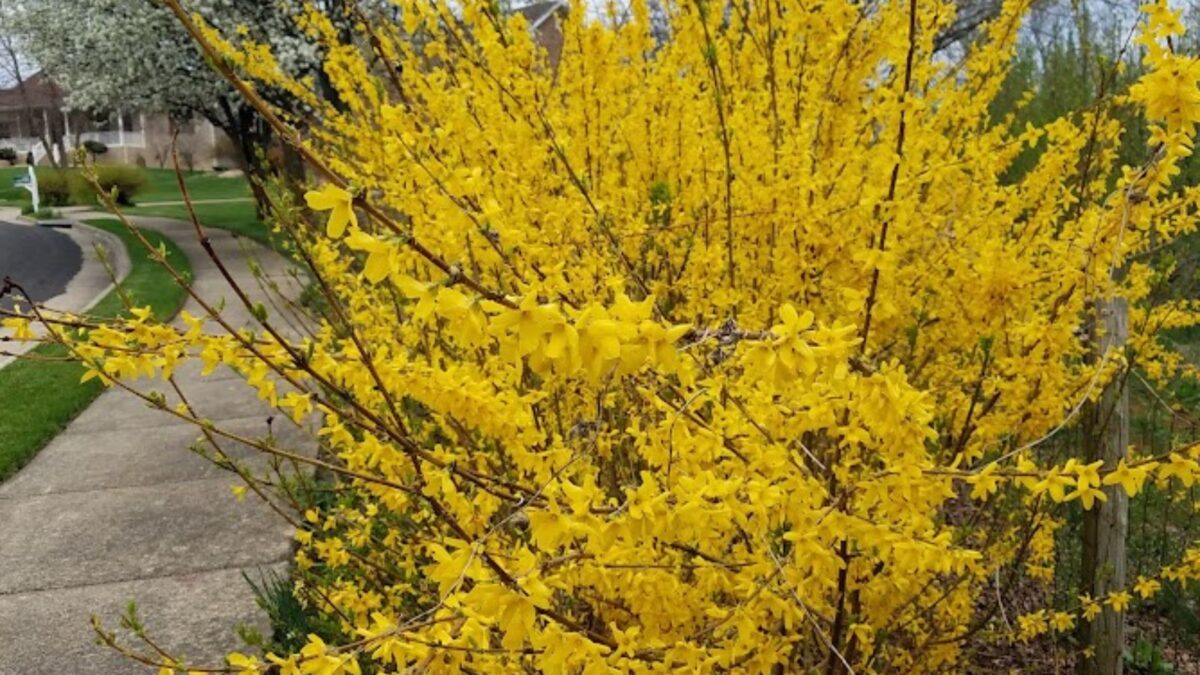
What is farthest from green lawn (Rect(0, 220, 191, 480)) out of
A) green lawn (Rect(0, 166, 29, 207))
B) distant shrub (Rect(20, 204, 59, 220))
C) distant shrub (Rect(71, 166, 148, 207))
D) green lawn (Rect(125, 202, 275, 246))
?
green lawn (Rect(0, 166, 29, 207))

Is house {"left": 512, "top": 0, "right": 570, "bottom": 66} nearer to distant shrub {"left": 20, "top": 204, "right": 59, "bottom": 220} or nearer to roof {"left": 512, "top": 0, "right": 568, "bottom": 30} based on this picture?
roof {"left": 512, "top": 0, "right": 568, "bottom": 30}

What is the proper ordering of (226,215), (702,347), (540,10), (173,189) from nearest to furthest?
(702,347)
(226,215)
(540,10)
(173,189)

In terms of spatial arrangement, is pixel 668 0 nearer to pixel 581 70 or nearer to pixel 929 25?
pixel 581 70

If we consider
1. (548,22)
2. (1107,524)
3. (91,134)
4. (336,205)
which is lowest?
(1107,524)

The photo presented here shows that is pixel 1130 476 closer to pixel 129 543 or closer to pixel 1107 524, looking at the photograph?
pixel 1107 524

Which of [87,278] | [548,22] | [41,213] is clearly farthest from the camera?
[548,22]

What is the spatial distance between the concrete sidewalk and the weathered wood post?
2.83 metres

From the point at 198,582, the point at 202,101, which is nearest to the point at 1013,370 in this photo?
the point at 198,582

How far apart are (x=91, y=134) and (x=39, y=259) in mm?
46650

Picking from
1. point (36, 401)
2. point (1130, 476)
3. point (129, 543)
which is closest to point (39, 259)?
point (36, 401)

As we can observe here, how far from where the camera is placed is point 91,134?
60719mm

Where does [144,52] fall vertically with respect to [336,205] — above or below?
above

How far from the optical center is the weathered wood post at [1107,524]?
3332mm

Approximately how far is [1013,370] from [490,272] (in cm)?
140
